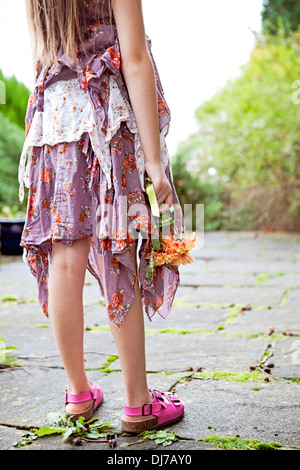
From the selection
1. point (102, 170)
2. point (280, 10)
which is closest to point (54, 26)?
point (102, 170)

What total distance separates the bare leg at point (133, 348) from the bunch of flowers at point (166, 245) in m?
0.05

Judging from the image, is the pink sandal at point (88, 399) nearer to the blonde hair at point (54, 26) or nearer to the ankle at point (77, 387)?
the ankle at point (77, 387)

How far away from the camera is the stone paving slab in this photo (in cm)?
123

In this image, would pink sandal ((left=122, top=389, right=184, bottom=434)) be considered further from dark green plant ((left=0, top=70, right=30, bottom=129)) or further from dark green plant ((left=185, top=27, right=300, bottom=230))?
dark green plant ((left=0, top=70, right=30, bottom=129))

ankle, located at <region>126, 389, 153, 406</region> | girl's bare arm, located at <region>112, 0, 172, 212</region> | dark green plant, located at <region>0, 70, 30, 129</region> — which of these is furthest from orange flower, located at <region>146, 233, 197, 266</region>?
dark green plant, located at <region>0, 70, 30, 129</region>

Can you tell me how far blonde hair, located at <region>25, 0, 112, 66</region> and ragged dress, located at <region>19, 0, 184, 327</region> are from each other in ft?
0.06

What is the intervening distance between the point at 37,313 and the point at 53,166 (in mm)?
1310

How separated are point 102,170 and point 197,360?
31.5 inches

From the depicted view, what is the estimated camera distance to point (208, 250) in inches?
169

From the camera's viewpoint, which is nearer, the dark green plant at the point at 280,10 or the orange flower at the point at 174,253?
the orange flower at the point at 174,253

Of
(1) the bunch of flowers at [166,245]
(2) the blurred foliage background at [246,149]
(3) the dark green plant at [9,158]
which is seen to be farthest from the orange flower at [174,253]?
(3) the dark green plant at [9,158]

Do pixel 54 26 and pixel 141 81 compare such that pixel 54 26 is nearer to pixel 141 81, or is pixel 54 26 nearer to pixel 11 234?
pixel 141 81

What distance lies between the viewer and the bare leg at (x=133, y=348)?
3.98ft

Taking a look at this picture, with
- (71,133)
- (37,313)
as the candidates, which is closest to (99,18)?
(71,133)
